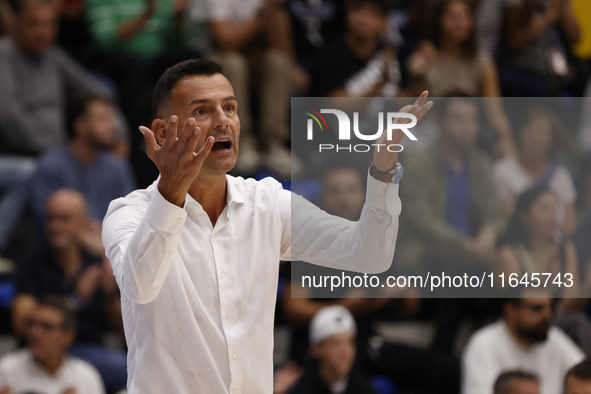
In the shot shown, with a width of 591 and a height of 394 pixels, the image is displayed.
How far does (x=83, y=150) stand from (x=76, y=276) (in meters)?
0.85

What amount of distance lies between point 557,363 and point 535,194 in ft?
3.15

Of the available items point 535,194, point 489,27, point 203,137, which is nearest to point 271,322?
point 203,137

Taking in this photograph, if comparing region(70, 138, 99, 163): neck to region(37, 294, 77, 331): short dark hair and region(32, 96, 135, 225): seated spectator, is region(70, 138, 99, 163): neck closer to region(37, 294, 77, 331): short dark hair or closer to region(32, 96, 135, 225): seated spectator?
region(32, 96, 135, 225): seated spectator

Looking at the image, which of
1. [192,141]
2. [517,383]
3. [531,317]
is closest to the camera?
[192,141]

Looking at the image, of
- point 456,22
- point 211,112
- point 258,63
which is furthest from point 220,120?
point 258,63

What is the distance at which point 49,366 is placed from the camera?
458cm

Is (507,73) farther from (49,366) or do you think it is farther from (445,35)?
(49,366)

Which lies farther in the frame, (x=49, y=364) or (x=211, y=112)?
(x=49, y=364)

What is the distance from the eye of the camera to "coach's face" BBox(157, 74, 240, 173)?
86.3 inches

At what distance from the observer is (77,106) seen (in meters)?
5.35

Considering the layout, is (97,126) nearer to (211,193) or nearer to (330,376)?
(330,376)

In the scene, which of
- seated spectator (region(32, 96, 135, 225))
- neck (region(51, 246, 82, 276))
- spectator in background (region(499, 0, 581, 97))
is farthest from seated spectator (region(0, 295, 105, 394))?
spectator in background (region(499, 0, 581, 97))

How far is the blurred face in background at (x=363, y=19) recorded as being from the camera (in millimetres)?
5793

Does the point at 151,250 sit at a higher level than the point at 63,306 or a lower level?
higher
